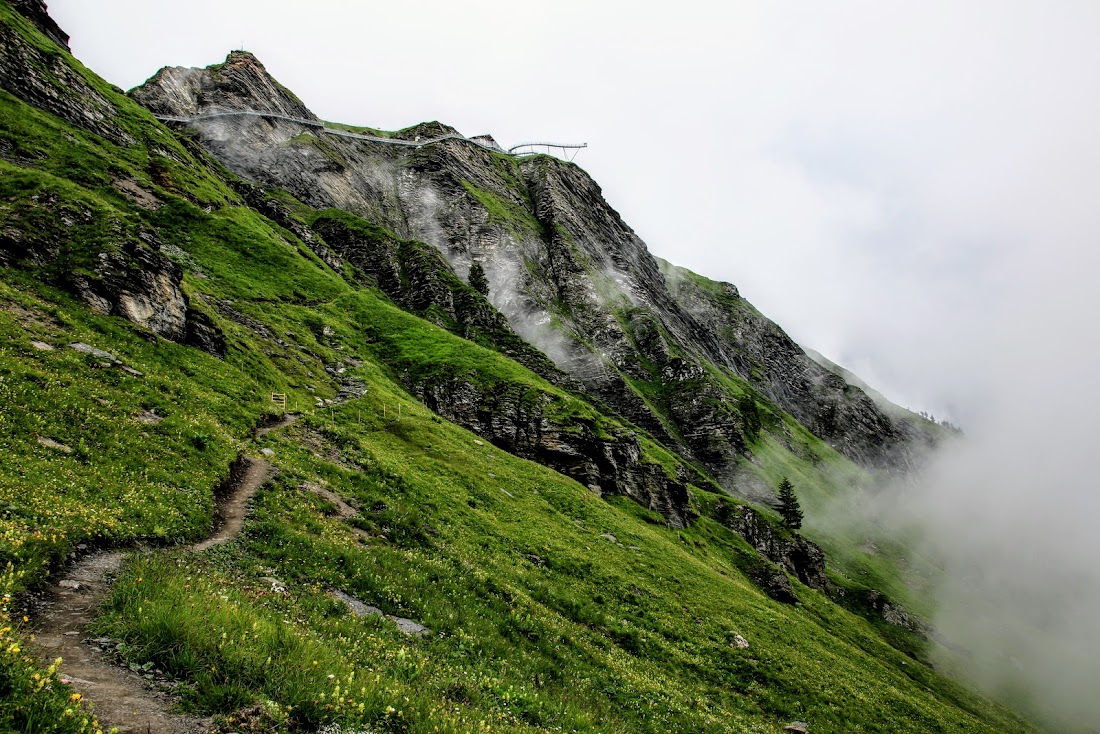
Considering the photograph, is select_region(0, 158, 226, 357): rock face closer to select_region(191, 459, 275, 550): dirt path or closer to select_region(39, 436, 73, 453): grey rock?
Result: select_region(191, 459, 275, 550): dirt path

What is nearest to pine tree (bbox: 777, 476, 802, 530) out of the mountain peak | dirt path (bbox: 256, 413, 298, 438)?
dirt path (bbox: 256, 413, 298, 438)

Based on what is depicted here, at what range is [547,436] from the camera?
203ft

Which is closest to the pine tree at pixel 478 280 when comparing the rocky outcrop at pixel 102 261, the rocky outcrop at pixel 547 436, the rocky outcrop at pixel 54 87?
the rocky outcrop at pixel 547 436

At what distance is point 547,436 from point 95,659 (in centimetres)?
5522

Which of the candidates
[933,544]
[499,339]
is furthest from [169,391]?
[933,544]

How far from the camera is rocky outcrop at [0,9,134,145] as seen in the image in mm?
60156

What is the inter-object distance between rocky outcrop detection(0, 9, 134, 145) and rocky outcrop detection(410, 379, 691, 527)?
194 feet

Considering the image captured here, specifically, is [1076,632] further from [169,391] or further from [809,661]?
[169,391]

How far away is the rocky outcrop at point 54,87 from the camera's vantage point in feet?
197

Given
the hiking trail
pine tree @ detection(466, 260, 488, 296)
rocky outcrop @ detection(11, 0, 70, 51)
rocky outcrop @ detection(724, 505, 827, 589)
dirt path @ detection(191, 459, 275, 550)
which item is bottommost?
dirt path @ detection(191, 459, 275, 550)

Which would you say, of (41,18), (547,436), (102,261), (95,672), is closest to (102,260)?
(102,261)

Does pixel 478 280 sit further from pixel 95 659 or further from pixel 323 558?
pixel 95 659

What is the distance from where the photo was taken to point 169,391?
23.0 m

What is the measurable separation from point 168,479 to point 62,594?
8378 mm
